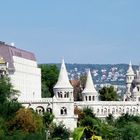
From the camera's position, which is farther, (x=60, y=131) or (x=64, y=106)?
(x=64, y=106)

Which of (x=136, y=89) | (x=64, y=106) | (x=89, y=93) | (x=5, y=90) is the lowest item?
(x=64, y=106)

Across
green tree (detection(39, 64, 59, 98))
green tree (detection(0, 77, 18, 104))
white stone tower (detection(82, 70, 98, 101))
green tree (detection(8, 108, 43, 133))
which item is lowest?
green tree (detection(8, 108, 43, 133))

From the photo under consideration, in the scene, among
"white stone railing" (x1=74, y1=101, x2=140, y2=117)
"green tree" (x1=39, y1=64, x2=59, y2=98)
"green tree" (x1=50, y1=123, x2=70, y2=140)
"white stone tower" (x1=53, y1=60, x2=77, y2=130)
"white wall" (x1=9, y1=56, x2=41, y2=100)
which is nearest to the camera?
"green tree" (x1=50, y1=123, x2=70, y2=140)

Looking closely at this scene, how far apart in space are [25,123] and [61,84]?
30.6 m

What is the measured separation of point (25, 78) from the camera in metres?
118

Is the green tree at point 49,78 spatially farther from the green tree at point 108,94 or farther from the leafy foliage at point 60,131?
the leafy foliage at point 60,131

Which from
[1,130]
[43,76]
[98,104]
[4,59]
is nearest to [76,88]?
[43,76]

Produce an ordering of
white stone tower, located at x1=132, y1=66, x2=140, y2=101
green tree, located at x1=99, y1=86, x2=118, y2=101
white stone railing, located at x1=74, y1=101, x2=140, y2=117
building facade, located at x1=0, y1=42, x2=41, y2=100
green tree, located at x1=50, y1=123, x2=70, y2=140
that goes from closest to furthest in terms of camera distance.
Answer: green tree, located at x1=50, y1=123, x2=70, y2=140 → building facade, located at x1=0, y1=42, x2=41, y2=100 → white stone railing, located at x1=74, y1=101, x2=140, y2=117 → green tree, located at x1=99, y1=86, x2=118, y2=101 → white stone tower, located at x1=132, y1=66, x2=140, y2=101

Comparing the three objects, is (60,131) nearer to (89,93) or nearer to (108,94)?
(89,93)

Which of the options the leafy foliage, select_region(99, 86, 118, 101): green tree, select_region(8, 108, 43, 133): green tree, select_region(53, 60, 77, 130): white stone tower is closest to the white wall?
select_region(53, 60, 77, 130): white stone tower

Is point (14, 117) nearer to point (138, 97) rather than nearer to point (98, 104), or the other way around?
point (98, 104)

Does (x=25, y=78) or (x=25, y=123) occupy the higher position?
(x=25, y=78)

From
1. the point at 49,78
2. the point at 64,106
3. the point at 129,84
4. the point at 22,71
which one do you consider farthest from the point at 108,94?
the point at 64,106

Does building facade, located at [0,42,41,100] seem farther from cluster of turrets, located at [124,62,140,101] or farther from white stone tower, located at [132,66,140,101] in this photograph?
cluster of turrets, located at [124,62,140,101]
